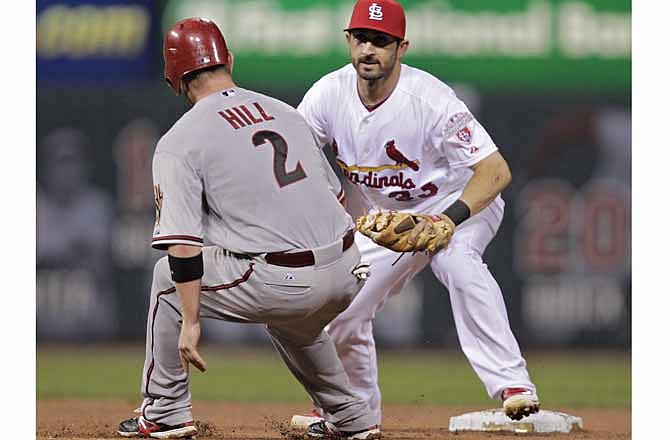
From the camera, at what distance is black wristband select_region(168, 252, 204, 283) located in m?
3.10

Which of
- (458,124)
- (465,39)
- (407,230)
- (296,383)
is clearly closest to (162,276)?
(407,230)

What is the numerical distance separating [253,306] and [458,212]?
0.85 m

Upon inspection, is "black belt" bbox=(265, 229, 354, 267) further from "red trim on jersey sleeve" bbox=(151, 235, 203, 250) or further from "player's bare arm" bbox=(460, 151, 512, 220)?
"player's bare arm" bbox=(460, 151, 512, 220)

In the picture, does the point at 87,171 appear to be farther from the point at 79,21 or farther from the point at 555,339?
the point at 555,339

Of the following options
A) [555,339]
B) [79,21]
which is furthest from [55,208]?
[555,339]

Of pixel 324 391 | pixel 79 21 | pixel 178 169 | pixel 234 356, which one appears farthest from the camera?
pixel 234 356

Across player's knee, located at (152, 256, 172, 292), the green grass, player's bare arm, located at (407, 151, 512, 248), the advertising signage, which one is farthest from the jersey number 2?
the advertising signage

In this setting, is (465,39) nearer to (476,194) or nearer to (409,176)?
(409,176)

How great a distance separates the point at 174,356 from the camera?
327 centimetres

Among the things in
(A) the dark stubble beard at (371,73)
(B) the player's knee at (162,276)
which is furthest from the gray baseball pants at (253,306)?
(A) the dark stubble beard at (371,73)

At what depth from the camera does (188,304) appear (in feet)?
10.2

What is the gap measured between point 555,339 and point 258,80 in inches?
93.0

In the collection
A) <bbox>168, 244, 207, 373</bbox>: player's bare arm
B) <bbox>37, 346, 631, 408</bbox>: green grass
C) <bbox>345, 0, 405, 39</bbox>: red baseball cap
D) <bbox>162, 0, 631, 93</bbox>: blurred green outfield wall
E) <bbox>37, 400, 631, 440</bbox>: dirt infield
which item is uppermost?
<bbox>162, 0, 631, 93</bbox>: blurred green outfield wall

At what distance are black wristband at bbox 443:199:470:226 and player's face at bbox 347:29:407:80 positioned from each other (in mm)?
574
